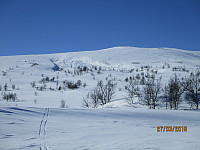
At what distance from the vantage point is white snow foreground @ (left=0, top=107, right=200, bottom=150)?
13.1ft

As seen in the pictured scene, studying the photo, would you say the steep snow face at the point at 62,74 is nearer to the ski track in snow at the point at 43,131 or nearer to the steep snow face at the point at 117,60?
the steep snow face at the point at 117,60

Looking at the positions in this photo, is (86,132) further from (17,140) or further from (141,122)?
(141,122)

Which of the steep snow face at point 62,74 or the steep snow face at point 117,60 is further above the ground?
the steep snow face at point 117,60

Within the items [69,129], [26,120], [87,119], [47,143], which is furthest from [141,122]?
[26,120]

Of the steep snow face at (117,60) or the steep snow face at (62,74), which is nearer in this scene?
the steep snow face at (62,74)

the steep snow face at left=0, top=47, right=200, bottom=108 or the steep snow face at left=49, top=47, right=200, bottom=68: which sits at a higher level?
the steep snow face at left=49, top=47, right=200, bottom=68

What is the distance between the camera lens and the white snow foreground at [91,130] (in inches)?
157

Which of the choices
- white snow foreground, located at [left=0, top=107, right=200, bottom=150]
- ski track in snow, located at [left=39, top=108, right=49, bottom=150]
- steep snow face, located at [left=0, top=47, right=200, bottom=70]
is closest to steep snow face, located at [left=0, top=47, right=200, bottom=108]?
steep snow face, located at [left=0, top=47, right=200, bottom=70]

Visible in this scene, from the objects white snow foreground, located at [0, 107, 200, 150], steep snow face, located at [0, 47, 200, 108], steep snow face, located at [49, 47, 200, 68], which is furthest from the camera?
steep snow face, located at [49, 47, 200, 68]

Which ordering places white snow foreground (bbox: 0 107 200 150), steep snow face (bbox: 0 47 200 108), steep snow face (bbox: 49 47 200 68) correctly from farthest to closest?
1. steep snow face (bbox: 49 47 200 68)
2. steep snow face (bbox: 0 47 200 108)
3. white snow foreground (bbox: 0 107 200 150)

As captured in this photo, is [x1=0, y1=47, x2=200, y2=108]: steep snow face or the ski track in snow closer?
the ski track in snow

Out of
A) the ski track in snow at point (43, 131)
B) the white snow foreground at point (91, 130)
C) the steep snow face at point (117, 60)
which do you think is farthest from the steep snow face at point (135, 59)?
the ski track in snow at point (43, 131)

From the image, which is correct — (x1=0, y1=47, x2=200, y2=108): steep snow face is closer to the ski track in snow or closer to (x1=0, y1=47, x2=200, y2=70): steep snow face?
(x1=0, y1=47, x2=200, y2=70): steep snow face

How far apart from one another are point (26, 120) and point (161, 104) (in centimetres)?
1200
